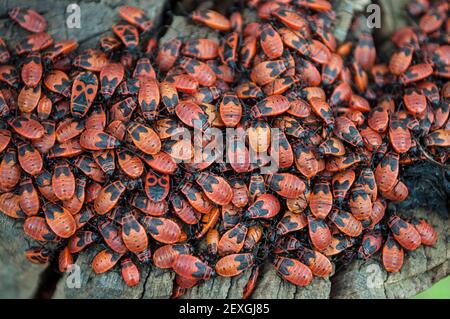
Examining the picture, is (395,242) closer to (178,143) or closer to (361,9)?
(178,143)

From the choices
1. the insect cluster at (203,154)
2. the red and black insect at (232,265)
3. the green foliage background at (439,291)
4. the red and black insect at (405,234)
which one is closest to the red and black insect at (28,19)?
the insect cluster at (203,154)

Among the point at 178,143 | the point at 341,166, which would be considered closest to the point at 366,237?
the point at 341,166

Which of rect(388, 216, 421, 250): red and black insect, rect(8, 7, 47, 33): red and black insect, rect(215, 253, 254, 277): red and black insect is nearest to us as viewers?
rect(215, 253, 254, 277): red and black insect

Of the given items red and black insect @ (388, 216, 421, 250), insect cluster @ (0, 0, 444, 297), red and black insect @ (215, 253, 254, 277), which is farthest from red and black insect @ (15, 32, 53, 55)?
red and black insect @ (388, 216, 421, 250)

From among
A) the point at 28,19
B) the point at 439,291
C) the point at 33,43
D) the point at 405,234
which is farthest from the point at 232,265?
the point at 28,19

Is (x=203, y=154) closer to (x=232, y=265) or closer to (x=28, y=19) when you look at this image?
(x=232, y=265)

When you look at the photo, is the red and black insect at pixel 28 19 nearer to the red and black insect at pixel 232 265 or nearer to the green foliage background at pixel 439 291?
the red and black insect at pixel 232 265

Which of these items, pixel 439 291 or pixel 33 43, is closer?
pixel 33 43

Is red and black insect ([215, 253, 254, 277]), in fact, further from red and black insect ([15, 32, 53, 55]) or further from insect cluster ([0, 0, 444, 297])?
red and black insect ([15, 32, 53, 55])
